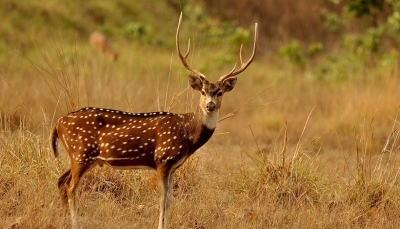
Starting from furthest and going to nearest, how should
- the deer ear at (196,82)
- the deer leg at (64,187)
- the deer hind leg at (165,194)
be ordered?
the deer leg at (64,187)
the deer ear at (196,82)
the deer hind leg at (165,194)

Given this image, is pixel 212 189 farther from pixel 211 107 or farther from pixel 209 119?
pixel 211 107

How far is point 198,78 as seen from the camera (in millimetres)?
7508

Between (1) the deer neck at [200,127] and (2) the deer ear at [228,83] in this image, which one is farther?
(2) the deer ear at [228,83]

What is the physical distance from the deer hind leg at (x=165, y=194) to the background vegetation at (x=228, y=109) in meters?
0.52

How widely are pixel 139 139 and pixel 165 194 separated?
0.55 m

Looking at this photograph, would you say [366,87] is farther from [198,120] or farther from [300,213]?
[198,120]

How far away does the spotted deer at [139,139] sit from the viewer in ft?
23.7

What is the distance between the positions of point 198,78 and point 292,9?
20344 mm

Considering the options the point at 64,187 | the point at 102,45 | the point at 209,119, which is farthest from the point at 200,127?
the point at 102,45

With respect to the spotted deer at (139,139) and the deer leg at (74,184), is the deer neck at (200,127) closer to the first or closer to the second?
the spotted deer at (139,139)

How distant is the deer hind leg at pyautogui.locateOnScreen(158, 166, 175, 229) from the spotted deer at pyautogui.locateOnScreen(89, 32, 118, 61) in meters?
11.4

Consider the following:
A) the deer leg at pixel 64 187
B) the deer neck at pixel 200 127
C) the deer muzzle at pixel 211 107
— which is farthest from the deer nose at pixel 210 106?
the deer leg at pixel 64 187

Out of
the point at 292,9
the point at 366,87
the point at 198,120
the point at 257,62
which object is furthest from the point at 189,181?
the point at 292,9

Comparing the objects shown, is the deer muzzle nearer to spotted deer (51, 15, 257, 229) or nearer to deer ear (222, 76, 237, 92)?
spotted deer (51, 15, 257, 229)
